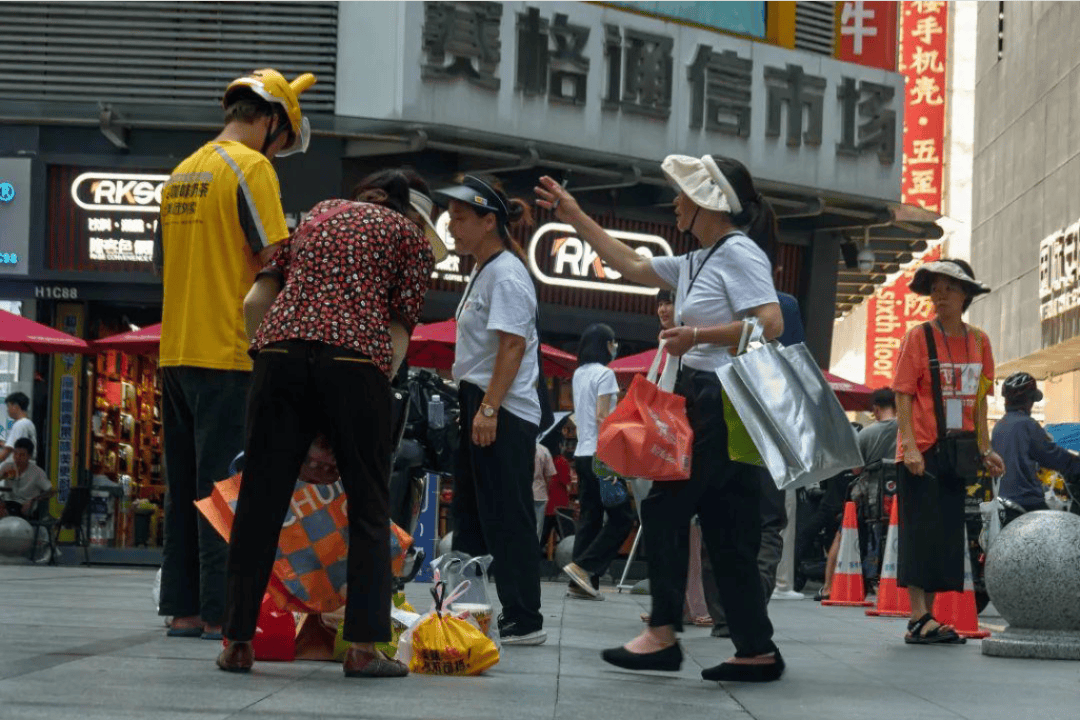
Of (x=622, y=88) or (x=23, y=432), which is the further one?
(x=622, y=88)

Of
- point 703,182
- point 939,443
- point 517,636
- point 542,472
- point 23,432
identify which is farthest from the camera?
point 23,432

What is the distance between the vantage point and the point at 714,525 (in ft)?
21.8

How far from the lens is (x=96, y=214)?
20.7 m

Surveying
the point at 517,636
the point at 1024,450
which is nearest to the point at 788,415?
the point at 517,636

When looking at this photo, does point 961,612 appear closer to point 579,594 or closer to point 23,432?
point 579,594

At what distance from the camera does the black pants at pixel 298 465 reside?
231 inches

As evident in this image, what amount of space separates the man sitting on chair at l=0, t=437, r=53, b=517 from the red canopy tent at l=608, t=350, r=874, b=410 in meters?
6.11

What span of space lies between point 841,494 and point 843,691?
10.2m

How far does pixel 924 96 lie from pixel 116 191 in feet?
75.3

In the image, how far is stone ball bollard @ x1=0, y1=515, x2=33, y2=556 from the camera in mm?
17922

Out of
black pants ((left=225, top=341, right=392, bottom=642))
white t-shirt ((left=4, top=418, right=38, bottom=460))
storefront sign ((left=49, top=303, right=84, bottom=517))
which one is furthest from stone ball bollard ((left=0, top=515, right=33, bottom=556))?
black pants ((left=225, top=341, right=392, bottom=642))

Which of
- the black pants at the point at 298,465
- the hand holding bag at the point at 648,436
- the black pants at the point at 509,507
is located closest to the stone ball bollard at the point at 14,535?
the black pants at the point at 509,507

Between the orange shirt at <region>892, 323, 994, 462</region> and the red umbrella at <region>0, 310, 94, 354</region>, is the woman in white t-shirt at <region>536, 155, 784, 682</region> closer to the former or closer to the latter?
the orange shirt at <region>892, 323, 994, 462</region>

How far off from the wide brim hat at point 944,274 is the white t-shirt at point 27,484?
12.0m
